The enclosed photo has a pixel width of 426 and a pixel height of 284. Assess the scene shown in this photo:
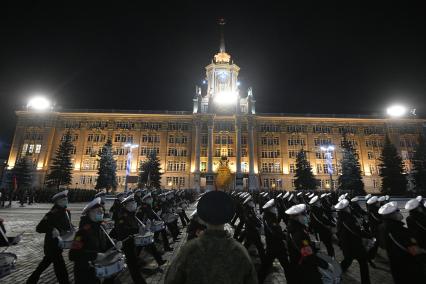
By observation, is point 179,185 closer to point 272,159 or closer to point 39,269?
Answer: point 272,159

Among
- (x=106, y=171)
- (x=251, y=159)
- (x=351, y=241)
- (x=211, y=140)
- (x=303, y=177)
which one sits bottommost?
(x=351, y=241)

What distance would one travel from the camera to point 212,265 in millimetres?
1846

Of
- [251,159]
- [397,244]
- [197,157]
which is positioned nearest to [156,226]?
[397,244]

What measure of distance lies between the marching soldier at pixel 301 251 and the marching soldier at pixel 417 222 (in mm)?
3831

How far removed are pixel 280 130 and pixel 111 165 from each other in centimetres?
4058

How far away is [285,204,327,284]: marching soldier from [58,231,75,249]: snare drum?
443cm

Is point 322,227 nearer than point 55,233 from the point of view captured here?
No

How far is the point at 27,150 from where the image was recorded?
5841cm

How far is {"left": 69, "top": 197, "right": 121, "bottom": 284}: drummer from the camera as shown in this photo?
4.07 m

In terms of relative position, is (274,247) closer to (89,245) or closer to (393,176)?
(89,245)

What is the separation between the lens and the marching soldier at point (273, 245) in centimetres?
523

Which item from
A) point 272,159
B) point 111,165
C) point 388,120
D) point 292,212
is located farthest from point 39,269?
point 388,120

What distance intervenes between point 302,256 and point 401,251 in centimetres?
198

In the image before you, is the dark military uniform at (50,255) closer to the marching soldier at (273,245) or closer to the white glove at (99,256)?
the white glove at (99,256)
